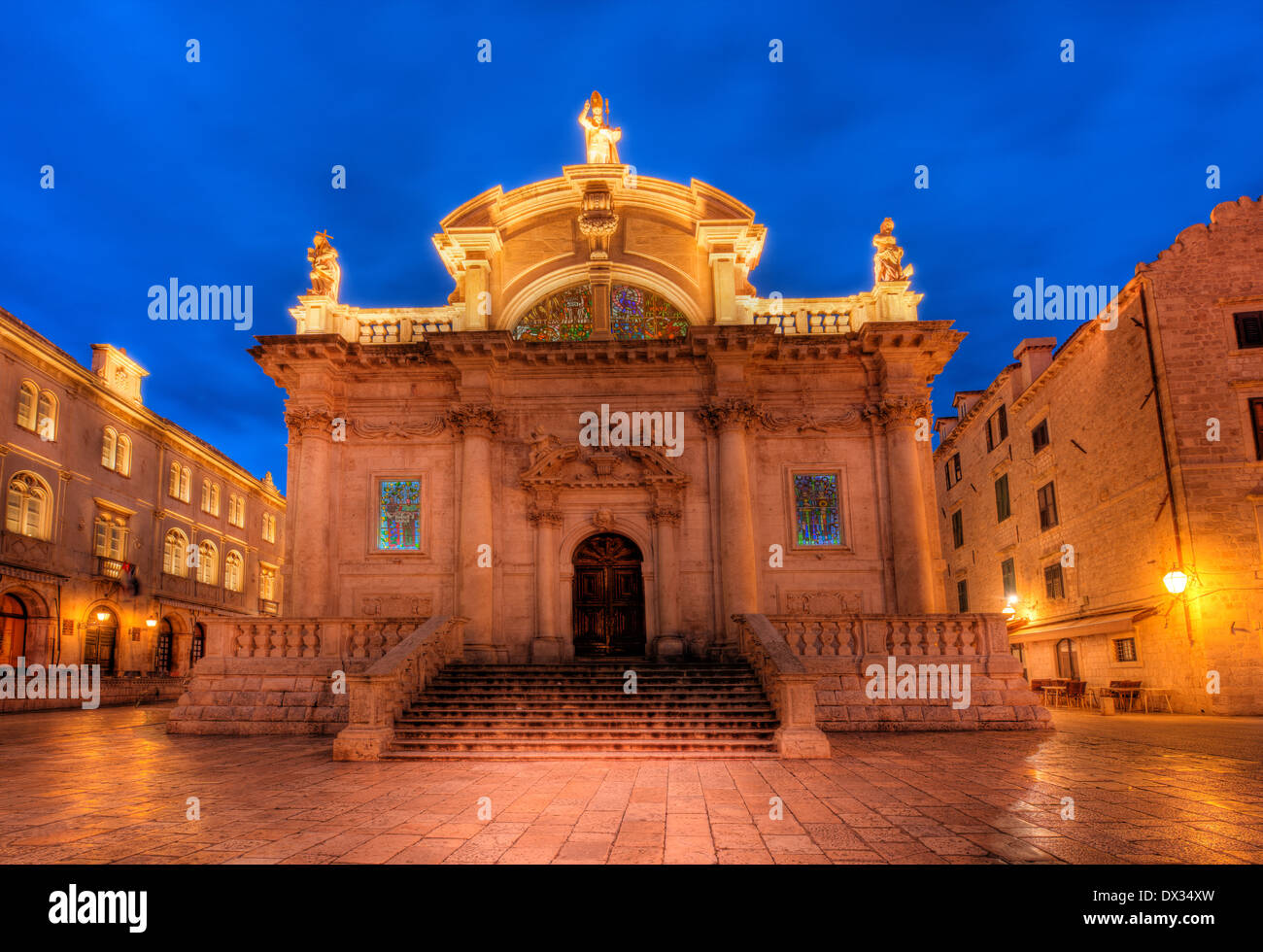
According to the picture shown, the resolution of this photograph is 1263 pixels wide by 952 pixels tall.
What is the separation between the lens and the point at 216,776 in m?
10.1

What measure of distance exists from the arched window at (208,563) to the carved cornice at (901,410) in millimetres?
34608

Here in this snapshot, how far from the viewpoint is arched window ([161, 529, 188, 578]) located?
3666 centimetres

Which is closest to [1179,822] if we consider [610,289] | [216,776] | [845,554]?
[216,776]

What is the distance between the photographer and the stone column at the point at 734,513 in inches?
754

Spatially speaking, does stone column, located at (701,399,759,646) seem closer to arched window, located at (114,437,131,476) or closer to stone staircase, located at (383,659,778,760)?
stone staircase, located at (383,659,778,760)

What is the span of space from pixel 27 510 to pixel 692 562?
23499 mm

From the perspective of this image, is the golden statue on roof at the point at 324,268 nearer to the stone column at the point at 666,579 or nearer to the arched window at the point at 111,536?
the stone column at the point at 666,579

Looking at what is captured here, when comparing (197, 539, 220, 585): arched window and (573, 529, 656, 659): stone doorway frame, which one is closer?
(573, 529, 656, 659): stone doorway frame

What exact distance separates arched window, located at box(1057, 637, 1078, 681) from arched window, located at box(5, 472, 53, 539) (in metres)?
35.2

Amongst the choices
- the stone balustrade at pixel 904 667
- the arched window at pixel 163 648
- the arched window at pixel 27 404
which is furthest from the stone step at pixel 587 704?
the arched window at pixel 163 648

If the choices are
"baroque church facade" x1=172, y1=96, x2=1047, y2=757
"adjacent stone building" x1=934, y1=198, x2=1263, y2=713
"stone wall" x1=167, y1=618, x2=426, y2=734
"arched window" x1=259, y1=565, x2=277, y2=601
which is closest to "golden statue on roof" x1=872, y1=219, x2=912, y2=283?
"baroque church facade" x1=172, y1=96, x2=1047, y2=757

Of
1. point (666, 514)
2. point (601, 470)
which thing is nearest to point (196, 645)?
point (601, 470)

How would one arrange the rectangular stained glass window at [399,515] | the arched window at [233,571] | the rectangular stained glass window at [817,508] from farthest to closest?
the arched window at [233,571], the rectangular stained glass window at [399,515], the rectangular stained glass window at [817,508]

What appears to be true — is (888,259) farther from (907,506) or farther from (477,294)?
(477,294)
